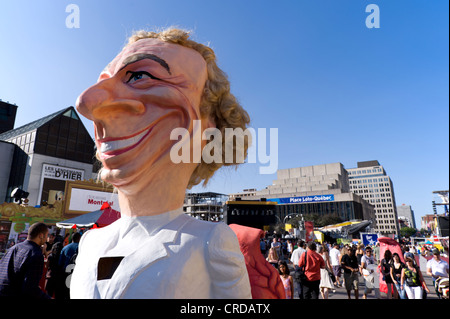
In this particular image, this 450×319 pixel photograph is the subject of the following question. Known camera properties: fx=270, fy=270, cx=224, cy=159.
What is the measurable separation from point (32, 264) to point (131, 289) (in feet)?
7.32

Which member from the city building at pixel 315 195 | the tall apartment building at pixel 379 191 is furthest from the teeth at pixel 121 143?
the tall apartment building at pixel 379 191

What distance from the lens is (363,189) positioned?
102375 mm

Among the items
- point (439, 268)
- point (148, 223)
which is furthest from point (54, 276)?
point (439, 268)

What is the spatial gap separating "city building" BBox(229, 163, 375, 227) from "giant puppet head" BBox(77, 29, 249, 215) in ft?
184

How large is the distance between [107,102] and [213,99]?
591 millimetres

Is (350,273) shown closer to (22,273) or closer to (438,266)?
(438,266)

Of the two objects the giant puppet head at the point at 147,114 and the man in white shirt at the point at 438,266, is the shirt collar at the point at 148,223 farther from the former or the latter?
the man in white shirt at the point at 438,266

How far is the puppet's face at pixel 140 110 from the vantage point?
1.37 m

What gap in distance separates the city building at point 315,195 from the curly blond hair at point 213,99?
5594 centimetres

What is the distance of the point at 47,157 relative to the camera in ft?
69.9

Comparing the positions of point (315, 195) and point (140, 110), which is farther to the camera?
point (315, 195)

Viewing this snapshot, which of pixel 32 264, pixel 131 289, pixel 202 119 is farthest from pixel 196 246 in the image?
pixel 32 264

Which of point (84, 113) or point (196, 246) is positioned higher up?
point (84, 113)
